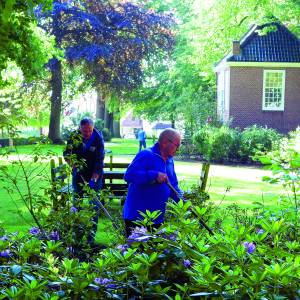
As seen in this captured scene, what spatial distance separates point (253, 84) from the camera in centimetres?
3419

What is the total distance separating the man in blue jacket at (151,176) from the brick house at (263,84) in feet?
93.5

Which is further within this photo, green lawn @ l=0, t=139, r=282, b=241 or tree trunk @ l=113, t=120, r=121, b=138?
tree trunk @ l=113, t=120, r=121, b=138

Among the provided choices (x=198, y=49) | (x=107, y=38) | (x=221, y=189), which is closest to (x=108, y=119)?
(x=198, y=49)

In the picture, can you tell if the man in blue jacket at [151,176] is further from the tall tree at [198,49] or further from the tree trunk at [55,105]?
the tree trunk at [55,105]

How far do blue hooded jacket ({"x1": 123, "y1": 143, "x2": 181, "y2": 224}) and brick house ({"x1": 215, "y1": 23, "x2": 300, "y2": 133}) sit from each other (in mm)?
28482

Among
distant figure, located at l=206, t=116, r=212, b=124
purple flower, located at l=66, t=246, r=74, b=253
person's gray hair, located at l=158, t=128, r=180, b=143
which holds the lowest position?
purple flower, located at l=66, t=246, r=74, b=253

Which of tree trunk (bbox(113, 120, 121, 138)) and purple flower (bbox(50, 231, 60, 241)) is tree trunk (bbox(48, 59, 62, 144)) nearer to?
tree trunk (bbox(113, 120, 121, 138))

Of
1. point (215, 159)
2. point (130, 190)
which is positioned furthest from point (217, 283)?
point (215, 159)

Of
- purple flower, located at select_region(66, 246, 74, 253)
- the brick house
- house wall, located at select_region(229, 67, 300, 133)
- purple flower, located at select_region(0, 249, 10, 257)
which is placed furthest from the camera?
house wall, located at select_region(229, 67, 300, 133)

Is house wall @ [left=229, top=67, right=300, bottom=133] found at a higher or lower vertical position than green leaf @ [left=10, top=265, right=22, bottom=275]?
higher

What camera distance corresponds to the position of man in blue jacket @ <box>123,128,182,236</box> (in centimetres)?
535

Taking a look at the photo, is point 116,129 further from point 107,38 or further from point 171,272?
point 171,272

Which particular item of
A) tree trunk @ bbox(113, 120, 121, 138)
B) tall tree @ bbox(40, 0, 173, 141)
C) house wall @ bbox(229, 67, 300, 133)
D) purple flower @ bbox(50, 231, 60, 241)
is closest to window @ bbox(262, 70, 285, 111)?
house wall @ bbox(229, 67, 300, 133)

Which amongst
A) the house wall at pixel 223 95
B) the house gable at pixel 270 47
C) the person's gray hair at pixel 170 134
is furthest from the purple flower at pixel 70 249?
the house gable at pixel 270 47
